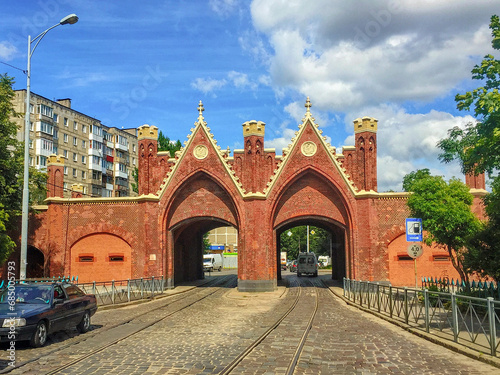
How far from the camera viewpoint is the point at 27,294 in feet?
39.8

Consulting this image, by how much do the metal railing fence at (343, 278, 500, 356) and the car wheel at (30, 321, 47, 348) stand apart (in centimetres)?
925

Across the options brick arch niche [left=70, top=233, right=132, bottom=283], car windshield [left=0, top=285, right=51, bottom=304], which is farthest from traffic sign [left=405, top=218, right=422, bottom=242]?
brick arch niche [left=70, top=233, right=132, bottom=283]

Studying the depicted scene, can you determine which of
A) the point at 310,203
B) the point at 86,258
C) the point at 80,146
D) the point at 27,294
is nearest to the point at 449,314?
the point at 27,294

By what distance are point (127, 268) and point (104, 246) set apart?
6.59ft

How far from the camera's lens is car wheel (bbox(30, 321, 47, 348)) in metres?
10.9

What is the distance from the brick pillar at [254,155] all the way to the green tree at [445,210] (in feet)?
35.2

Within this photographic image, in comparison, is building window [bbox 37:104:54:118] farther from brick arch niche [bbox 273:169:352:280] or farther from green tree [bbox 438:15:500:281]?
green tree [bbox 438:15:500:281]

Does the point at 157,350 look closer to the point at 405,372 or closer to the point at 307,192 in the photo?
the point at 405,372

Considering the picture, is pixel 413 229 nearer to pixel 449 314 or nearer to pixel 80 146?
pixel 449 314

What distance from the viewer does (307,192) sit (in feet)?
97.6

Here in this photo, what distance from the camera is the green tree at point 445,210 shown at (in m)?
18.8

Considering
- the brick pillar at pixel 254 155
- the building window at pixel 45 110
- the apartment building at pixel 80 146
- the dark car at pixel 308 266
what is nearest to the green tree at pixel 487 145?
the brick pillar at pixel 254 155

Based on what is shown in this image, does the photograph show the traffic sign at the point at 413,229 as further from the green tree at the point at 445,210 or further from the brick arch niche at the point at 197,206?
the brick arch niche at the point at 197,206

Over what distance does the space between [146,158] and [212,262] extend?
30.0 meters
